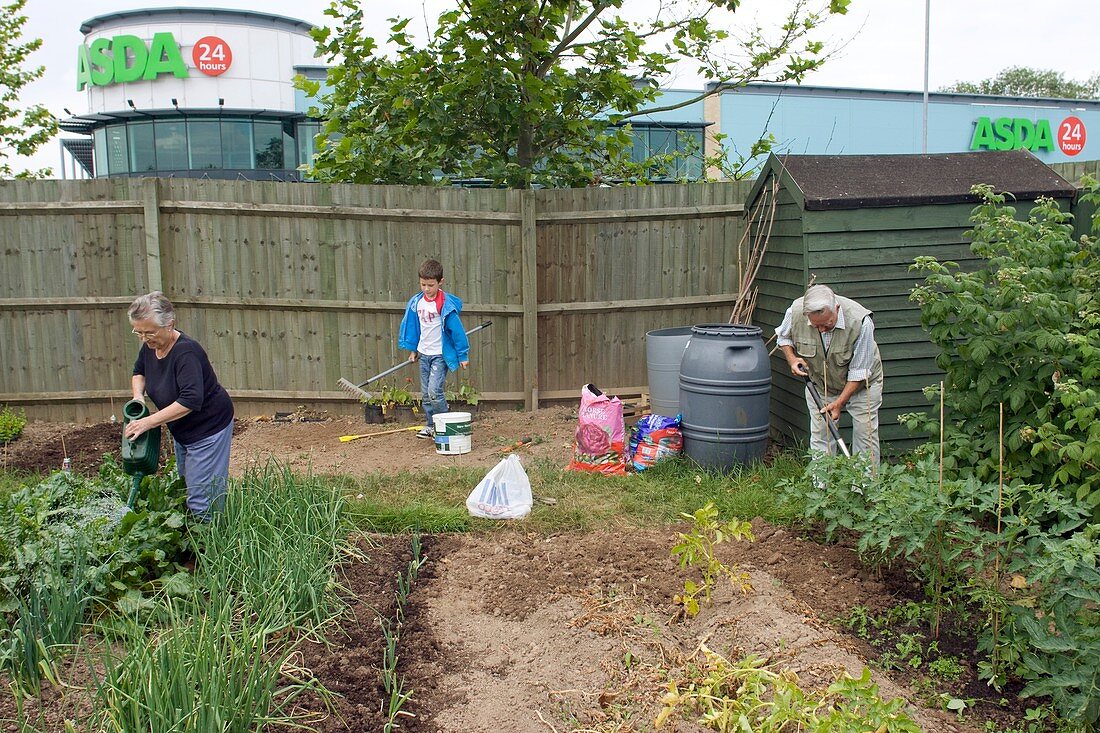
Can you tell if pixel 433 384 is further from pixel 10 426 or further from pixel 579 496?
pixel 10 426

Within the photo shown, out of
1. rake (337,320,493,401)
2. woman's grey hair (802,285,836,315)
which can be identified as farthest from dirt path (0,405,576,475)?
woman's grey hair (802,285,836,315)

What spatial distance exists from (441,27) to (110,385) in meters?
4.54

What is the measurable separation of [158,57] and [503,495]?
33.0 meters

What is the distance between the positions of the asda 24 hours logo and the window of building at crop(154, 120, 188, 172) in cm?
473

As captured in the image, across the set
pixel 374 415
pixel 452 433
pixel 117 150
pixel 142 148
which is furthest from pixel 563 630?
pixel 117 150

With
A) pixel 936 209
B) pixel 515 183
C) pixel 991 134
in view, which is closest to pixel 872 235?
pixel 936 209

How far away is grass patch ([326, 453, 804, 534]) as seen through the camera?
16.8 feet

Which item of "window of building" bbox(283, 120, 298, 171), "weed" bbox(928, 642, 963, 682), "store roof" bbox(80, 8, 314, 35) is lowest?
"weed" bbox(928, 642, 963, 682)

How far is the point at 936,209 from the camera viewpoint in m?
6.27

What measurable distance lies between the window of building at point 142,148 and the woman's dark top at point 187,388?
2766cm

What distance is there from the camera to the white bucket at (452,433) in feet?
23.2

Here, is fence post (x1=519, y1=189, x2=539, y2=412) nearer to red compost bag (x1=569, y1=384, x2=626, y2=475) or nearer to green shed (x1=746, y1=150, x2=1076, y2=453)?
red compost bag (x1=569, y1=384, x2=626, y2=475)

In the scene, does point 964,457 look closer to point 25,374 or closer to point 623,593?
point 623,593

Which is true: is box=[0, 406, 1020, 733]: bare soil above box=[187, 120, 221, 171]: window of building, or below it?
below
